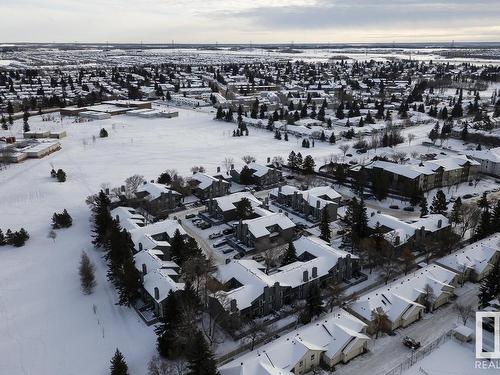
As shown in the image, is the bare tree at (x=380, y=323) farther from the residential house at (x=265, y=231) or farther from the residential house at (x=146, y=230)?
the residential house at (x=146, y=230)

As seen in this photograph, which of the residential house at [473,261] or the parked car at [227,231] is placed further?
the parked car at [227,231]

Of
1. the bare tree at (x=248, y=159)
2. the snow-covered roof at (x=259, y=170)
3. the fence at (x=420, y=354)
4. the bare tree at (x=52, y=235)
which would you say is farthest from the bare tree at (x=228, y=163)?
the fence at (x=420, y=354)

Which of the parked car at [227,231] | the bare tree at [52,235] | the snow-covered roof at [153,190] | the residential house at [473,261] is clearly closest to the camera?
the residential house at [473,261]

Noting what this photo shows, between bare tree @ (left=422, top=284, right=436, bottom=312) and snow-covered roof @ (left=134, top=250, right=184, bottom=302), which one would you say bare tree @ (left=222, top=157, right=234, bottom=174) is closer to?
snow-covered roof @ (left=134, top=250, right=184, bottom=302)

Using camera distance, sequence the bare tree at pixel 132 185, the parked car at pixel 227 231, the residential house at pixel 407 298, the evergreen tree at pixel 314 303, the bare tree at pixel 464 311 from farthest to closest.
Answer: the bare tree at pixel 132 185
the parked car at pixel 227 231
the evergreen tree at pixel 314 303
the bare tree at pixel 464 311
the residential house at pixel 407 298

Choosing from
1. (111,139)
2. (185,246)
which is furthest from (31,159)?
(185,246)

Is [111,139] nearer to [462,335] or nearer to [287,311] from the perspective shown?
[287,311]

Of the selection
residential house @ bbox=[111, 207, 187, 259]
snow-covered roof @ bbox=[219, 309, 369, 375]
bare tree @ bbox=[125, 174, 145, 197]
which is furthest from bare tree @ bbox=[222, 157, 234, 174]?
snow-covered roof @ bbox=[219, 309, 369, 375]
